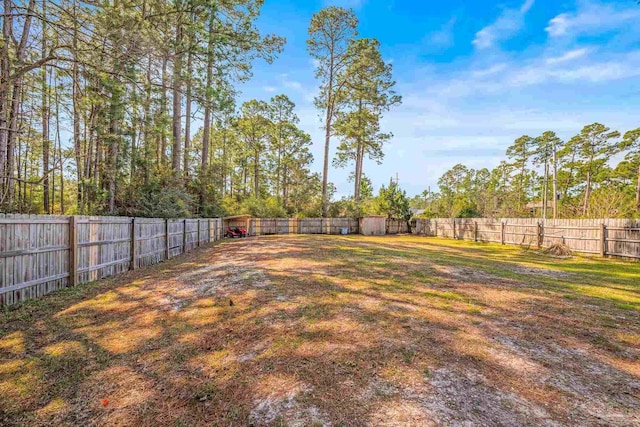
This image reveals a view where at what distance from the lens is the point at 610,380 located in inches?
95.0

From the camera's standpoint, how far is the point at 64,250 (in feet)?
16.2

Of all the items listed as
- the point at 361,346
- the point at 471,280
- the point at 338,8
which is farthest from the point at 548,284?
the point at 338,8

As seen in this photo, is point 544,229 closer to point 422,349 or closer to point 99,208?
point 422,349

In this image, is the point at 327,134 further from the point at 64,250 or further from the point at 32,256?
the point at 32,256

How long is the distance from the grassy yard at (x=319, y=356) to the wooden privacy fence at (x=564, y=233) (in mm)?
6694

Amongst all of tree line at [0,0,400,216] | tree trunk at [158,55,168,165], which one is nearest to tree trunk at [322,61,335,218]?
tree line at [0,0,400,216]

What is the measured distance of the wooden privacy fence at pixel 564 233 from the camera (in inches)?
392

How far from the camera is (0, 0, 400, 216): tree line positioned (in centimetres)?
564

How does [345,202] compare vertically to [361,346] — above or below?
above

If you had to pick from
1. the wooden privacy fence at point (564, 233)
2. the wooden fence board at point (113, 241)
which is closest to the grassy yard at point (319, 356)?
the wooden fence board at point (113, 241)

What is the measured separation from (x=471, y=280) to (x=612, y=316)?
7.44 feet

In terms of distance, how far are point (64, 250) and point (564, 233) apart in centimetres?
1682

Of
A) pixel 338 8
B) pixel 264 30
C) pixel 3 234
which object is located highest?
pixel 338 8

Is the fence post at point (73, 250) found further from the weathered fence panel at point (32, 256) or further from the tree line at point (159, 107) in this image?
the tree line at point (159, 107)
